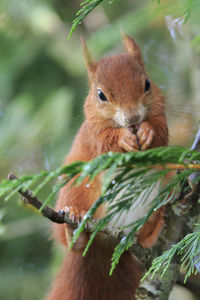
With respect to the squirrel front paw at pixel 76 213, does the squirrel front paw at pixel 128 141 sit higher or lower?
higher

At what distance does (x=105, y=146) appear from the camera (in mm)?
1790

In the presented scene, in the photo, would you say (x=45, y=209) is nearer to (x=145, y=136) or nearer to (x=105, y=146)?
(x=145, y=136)

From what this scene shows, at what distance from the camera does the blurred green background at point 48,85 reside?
2.54m

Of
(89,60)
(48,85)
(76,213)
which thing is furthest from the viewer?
(48,85)

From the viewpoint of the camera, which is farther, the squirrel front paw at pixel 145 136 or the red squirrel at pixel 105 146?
the red squirrel at pixel 105 146

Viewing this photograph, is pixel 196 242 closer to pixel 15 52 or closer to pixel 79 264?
pixel 79 264

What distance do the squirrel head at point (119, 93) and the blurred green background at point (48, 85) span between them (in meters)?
0.23

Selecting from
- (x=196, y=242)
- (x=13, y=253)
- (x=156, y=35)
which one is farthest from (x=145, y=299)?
(x=156, y=35)

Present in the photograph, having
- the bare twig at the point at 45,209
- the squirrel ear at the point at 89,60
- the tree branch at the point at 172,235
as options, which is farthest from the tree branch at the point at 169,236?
the squirrel ear at the point at 89,60

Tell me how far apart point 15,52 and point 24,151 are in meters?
0.87

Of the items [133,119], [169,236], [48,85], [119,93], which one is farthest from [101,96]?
[48,85]

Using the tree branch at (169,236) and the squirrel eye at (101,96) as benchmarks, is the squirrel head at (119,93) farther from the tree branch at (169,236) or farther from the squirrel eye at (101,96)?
the tree branch at (169,236)

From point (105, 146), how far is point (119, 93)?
9.2 inches

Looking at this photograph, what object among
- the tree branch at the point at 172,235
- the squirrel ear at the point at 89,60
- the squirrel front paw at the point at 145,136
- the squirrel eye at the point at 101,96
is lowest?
the tree branch at the point at 172,235
